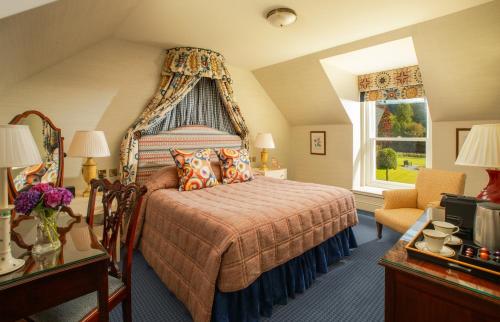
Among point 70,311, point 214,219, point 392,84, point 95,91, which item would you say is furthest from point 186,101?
point 392,84

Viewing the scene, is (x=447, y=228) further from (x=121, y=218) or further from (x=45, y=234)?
(x=45, y=234)

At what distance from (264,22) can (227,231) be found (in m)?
2.18

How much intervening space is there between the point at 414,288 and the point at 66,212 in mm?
2120

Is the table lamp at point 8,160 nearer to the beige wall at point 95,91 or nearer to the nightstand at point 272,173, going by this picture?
the beige wall at point 95,91

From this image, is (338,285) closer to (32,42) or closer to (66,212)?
(66,212)

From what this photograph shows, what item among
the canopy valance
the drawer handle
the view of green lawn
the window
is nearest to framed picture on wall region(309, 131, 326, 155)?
the window

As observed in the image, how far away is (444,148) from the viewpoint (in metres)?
3.49

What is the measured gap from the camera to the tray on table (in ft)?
3.21

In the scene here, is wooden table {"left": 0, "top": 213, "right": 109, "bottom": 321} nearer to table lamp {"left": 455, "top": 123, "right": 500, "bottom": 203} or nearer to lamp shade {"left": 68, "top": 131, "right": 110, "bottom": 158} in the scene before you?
lamp shade {"left": 68, "top": 131, "right": 110, "bottom": 158}

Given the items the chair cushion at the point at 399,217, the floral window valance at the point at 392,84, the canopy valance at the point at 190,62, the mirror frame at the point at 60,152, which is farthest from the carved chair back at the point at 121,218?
the floral window valance at the point at 392,84

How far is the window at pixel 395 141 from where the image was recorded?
159 inches

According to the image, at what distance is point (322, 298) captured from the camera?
2152 millimetres

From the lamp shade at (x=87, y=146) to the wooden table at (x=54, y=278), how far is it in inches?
49.0

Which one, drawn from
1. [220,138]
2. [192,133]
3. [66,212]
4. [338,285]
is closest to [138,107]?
[192,133]
